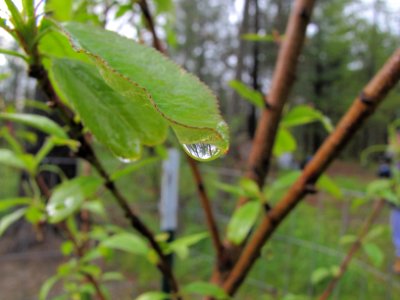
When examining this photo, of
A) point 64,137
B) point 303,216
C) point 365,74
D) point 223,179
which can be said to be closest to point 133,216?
point 64,137

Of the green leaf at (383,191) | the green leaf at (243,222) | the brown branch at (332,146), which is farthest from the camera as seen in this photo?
the green leaf at (383,191)

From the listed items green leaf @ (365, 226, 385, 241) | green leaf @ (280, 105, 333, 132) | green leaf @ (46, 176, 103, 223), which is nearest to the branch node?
green leaf @ (280, 105, 333, 132)

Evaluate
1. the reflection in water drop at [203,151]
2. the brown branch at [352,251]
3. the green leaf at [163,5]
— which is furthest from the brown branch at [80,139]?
the brown branch at [352,251]

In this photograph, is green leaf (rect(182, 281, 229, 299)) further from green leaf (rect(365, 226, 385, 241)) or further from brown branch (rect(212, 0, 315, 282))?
green leaf (rect(365, 226, 385, 241))

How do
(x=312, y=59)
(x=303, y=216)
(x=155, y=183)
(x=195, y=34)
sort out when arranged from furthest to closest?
(x=312, y=59) → (x=195, y=34) → (x=303, y=216) → (x=155, y=183)

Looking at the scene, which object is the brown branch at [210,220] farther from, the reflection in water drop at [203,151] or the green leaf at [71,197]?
the reflection in water drop at [203,151]

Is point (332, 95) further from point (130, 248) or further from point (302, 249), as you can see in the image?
point (130, 248)
